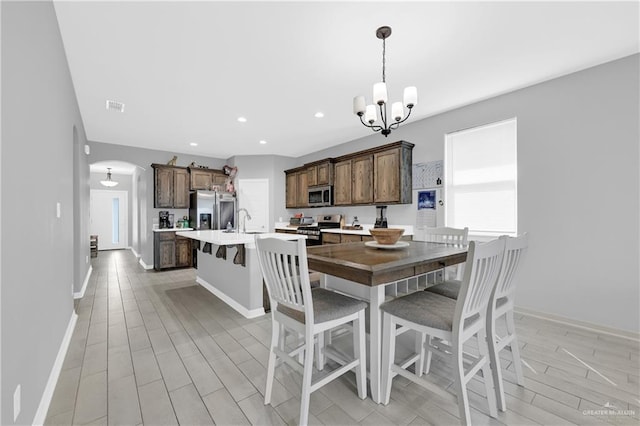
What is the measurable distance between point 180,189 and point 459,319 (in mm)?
6234

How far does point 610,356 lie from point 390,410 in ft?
6.80

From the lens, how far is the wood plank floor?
1582mm

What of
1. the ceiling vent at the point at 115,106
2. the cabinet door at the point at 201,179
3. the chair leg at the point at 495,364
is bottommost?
the chair leg at the point at 495,364

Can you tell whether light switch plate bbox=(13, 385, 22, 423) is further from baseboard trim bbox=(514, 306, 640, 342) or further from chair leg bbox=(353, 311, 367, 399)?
baseboard trim bbox=(514, 306, 640, 342)

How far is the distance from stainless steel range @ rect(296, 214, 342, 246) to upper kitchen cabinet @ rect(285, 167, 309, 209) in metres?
0.56

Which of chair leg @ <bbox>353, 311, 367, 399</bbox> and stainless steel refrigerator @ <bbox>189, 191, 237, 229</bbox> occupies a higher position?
stainless steel refrigerator @ <bbox>189, 191, 237, 229</bbox>

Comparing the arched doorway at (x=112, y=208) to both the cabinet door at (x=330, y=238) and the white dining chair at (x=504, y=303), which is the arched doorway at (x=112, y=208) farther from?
the white dining chair at (x=504, y=303)

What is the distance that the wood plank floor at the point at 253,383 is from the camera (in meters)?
1.58

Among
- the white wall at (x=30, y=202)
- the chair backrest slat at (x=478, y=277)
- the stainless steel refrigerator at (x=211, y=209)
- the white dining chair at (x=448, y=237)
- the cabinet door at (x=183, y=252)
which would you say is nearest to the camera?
the white wall at (x=30, y=202)

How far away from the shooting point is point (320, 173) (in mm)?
5699

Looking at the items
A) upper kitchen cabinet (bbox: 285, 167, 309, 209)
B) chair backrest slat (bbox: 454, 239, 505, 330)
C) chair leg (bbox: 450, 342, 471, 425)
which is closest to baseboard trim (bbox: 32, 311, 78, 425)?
chair leg (bbox: 450, 342, 471, 425)

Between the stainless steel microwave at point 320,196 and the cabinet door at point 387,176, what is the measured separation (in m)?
1.16

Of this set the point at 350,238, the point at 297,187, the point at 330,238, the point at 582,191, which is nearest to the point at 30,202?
the point at 350,238

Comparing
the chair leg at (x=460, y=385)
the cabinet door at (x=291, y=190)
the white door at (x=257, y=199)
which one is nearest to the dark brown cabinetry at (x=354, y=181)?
the cabinet door at (x=291, y=190)
